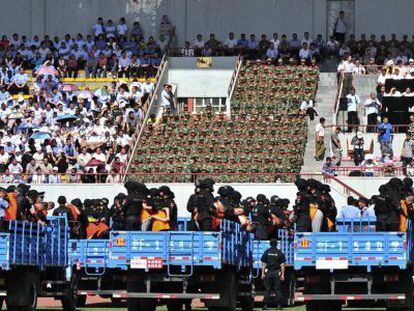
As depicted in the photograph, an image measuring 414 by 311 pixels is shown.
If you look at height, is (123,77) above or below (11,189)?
above

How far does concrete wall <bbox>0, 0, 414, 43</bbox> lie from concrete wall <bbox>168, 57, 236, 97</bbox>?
12.1ft

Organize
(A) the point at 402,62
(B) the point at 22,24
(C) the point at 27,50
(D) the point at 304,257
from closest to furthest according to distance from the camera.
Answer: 1. (D) the point at 304,257
2. (A) the point at 402,62
3. (C) the point at 27,50
4. (B) the point at 22,24

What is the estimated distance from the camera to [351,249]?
25.0m

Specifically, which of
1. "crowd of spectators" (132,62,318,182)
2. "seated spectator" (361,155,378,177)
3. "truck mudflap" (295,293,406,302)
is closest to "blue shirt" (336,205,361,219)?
"truck mudflap" (295,293,406,302)

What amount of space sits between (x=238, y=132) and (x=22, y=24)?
15.5m

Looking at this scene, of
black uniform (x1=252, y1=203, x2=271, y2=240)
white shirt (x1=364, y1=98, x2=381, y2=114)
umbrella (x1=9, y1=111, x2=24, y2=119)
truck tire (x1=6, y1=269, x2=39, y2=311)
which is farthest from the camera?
umbrella (x1=9, y1=111, x2=24, y2=119)

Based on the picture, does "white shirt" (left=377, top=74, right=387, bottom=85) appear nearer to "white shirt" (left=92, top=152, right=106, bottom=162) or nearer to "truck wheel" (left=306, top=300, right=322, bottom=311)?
"white shirt" (left=92, top=152, right=106, bottom=162)

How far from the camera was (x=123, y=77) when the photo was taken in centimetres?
5534

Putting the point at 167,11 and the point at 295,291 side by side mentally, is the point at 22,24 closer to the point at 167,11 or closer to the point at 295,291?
the point at 167,11

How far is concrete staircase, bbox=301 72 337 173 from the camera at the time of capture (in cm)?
4784

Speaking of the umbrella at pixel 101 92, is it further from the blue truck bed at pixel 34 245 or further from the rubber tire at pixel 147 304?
the rubber tire at pixel 147 304

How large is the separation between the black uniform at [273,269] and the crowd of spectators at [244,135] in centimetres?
1629

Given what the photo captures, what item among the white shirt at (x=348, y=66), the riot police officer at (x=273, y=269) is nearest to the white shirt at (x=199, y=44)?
the white shirt at (x=348, y=66)

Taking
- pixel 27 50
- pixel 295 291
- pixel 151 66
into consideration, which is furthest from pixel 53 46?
pixel 295 291
